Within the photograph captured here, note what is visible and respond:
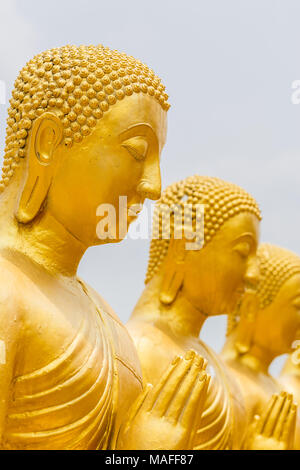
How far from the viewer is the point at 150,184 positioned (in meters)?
2.99

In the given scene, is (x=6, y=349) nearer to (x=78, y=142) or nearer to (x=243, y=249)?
(x=78, y=142)

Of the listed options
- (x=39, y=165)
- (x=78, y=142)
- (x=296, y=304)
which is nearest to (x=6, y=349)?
(x=39, y=165)

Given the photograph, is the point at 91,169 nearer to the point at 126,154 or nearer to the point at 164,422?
the point at 126,154

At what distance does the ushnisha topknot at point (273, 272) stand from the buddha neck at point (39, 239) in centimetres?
277

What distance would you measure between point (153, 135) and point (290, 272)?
2762 millimetres

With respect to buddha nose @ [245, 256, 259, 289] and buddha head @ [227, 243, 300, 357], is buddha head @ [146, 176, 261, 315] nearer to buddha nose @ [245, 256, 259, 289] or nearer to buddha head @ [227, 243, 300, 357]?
buddha nose @ [245, 256, 259, 289]

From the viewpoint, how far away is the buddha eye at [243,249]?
4465 mm

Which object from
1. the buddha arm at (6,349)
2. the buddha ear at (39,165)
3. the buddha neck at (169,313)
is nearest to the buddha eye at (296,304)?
the buddha neck at (169,313)

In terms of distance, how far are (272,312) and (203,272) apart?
4.12 ft

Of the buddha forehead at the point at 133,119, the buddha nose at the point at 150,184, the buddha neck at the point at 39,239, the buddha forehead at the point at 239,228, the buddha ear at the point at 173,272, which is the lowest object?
the buddha ear at the point at 173,272

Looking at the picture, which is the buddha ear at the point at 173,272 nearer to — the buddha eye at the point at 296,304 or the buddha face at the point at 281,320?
the buddha face at the point at 281,320

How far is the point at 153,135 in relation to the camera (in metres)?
3.04

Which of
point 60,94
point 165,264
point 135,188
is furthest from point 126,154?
point 165,264

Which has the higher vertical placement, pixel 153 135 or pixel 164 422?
pixel 153 135
